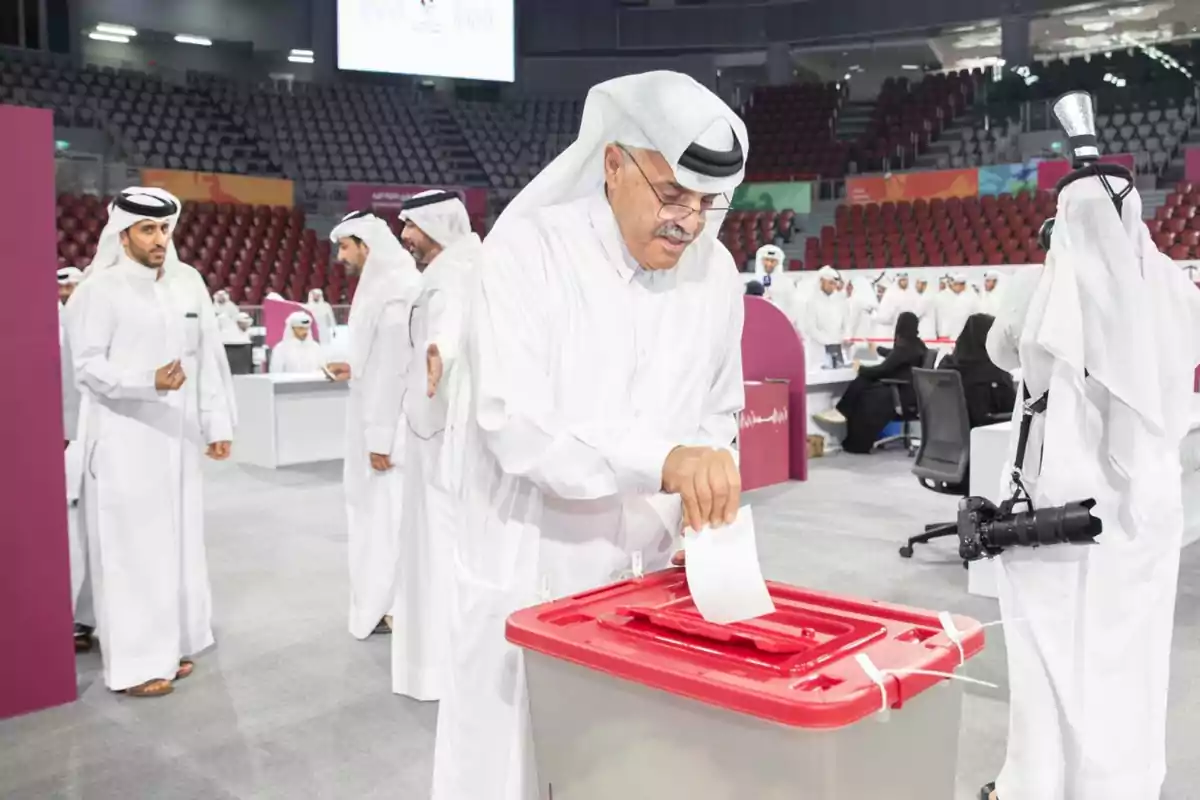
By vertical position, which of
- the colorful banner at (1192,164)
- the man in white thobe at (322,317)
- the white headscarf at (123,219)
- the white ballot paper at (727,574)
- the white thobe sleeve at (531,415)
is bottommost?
the man in white thobe at (322,317)

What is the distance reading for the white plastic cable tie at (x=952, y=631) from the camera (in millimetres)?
1085

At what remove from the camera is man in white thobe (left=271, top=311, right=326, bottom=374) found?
975 cm

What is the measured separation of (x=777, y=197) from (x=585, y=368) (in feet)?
58.4

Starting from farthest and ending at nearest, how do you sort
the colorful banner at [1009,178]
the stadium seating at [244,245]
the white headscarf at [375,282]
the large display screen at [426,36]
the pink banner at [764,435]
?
the large display screen at [426,36], the colorful banner at [1009,178], the stadium seating at [244,245], the pink banner at [764,435], the white headscarf at [375,282]

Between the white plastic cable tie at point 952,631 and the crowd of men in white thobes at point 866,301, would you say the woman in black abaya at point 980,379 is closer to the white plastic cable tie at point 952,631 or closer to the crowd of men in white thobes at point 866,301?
the crowd of men in white thobes at point 866,301

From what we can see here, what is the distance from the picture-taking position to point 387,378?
12.4ft

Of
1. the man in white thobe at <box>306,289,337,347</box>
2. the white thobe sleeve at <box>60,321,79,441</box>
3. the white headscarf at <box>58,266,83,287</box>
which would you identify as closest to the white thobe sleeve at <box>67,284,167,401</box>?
the white thobe sleeve at <box>60,321,79,441</box>

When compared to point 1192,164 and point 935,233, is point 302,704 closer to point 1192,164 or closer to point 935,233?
point 935,233

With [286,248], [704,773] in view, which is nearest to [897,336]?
[704,773]

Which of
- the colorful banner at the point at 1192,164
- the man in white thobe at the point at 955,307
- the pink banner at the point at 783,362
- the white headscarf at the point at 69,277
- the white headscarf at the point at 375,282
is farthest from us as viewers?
the colorful banner at the point at 1192,164

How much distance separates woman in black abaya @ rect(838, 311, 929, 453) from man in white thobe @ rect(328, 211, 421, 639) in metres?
5.10

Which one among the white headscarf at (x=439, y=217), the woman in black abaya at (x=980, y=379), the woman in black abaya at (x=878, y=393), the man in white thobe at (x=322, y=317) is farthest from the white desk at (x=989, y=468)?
the man in white thobe at (x=322, y=317)

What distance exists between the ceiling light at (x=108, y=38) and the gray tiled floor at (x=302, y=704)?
16.8 meters

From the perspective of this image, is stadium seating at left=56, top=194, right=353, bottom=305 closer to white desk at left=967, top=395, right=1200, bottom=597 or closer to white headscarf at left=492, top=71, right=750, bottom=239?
white desk at left=967, top=395, right=1200, bottom=597
